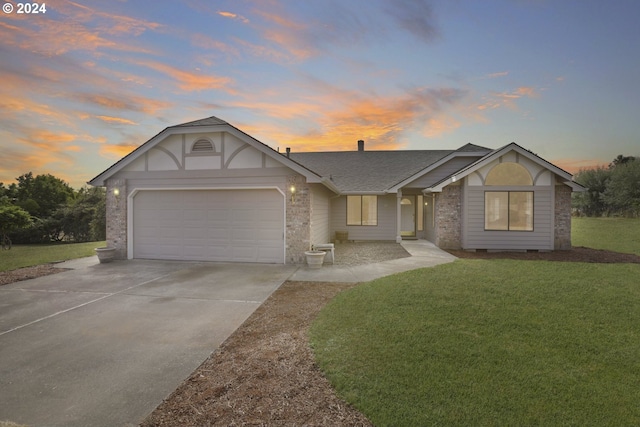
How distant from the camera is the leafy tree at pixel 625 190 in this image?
107 feet

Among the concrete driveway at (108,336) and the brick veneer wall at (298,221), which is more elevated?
the brick veneer wall at (298,221)

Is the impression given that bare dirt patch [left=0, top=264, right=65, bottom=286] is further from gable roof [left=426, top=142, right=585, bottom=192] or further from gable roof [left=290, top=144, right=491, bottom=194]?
gable roof [left=426, top=142, right=585, bottom=192]

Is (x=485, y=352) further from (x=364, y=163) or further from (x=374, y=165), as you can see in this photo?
(x=364, y=163)

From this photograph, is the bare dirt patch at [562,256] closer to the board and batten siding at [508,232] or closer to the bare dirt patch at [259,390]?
the board and batten siding at [508,232]

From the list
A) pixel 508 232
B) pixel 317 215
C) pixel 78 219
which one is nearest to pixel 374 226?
pixel 317 215

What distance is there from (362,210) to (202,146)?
9.56 m

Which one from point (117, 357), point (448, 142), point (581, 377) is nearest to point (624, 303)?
point (581, 377)

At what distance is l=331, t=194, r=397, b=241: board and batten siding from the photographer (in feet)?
54.6

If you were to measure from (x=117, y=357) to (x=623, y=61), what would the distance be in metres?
19.4

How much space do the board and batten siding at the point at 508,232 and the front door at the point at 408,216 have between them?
4561 mm

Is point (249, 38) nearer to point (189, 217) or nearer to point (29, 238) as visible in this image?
point (189, 217)

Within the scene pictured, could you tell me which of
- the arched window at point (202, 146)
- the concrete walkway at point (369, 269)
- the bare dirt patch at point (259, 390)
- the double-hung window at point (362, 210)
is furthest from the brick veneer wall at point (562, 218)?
the arched window at point (202, 146)

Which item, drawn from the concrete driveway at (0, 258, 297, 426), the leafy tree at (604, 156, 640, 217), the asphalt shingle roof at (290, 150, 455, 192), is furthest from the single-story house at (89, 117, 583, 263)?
the leafy tree at (604, 156, 640, 217)

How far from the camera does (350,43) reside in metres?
11.4
